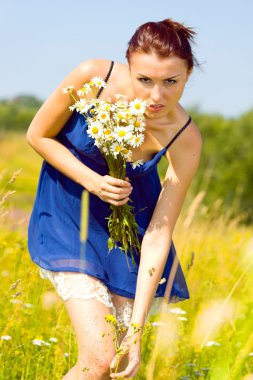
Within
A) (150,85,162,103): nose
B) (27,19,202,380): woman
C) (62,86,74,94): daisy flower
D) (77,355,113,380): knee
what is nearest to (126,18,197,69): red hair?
(27,19,202,380): woman

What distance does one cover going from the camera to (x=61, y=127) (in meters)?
3.39

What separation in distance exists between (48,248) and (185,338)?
4.92ft

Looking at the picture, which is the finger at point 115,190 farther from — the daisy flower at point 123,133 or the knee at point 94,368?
the knee at point 94,368

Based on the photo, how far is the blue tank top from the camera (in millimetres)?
3213

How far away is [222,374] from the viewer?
5.17 ft

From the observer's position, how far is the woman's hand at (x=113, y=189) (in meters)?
2.98

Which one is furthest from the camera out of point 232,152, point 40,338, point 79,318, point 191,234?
point 232,152

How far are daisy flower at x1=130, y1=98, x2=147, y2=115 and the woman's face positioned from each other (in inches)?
4.0

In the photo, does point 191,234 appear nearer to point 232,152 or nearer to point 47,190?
point 47,190

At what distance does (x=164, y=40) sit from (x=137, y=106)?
345 millimetres

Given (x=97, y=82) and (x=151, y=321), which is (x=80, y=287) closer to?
(x=97, y=82)

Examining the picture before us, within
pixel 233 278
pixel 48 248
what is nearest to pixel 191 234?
pixel 233 278

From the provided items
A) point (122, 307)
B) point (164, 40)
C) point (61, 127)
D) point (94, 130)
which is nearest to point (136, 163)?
point (94, 130)

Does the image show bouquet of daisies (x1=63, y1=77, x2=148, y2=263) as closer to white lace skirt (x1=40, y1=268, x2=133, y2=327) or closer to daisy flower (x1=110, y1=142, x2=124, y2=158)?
daisy flower (x1=110, y1=142, x2=124, y2=158)
